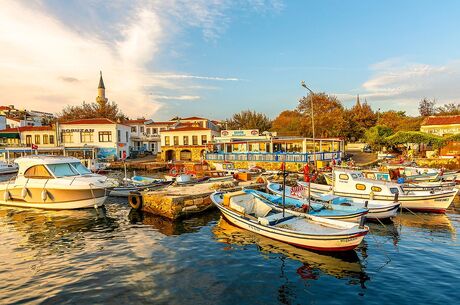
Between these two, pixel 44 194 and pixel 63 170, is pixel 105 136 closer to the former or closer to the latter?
pixel 63 170

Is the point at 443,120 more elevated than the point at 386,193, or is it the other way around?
the point at 443,120

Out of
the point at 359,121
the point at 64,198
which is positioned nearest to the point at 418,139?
the point at 359,121

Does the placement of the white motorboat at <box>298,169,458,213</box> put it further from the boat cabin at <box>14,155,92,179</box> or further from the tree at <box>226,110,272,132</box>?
the tree at <box>226,110,272,132</box>

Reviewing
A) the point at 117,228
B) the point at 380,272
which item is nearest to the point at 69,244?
the point at 117,228

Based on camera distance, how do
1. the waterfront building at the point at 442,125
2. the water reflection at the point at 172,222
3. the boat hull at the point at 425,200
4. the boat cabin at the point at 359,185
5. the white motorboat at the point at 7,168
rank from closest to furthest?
the water reflection at the point at 172,222 → the boat hull at the point at 425,200 → the boat cabin at the point at 359,185 → the white motorboat at the point at 7,168 → the waterfront building at the point at 442,125

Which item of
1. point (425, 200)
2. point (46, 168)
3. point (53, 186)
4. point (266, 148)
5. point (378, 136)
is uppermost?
point (378, 136)

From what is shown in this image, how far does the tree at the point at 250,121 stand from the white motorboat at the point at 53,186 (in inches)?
1982

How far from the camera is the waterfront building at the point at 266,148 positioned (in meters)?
35.8

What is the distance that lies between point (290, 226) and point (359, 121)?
194 feet

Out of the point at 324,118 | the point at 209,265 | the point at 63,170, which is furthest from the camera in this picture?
the point at 324,118

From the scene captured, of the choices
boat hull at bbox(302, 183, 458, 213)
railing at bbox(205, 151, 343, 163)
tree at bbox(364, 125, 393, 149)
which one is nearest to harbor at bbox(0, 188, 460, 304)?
boat hull at bbox(302, 183, 458, 213)

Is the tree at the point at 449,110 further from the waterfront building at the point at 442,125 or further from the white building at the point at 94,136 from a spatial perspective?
the white building at the point at 94,136

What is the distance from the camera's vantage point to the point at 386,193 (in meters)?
18.7

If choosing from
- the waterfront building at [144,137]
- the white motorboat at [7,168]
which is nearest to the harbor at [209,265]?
the white motorboat at [7,168]
